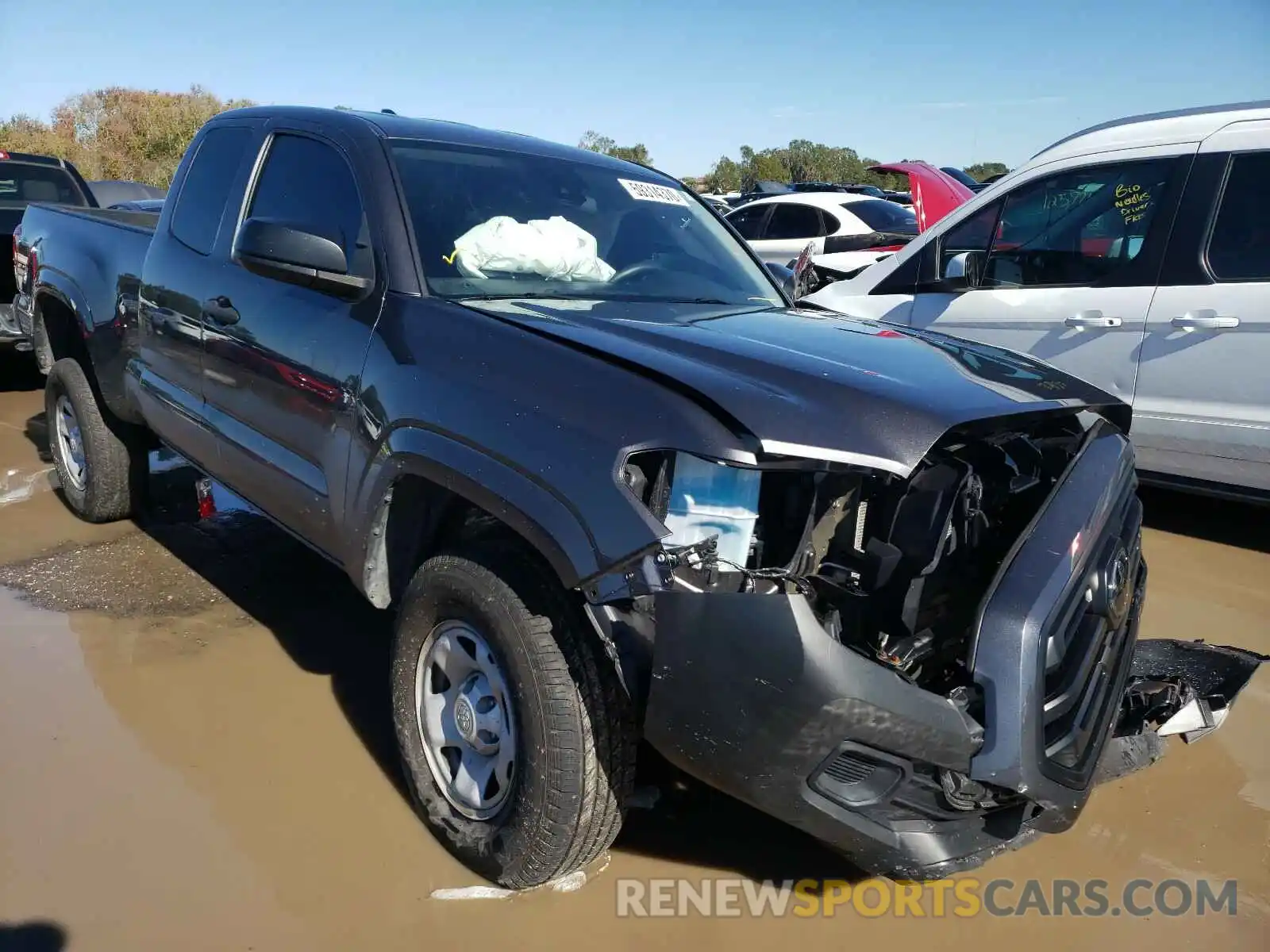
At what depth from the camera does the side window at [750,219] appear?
11938 mm

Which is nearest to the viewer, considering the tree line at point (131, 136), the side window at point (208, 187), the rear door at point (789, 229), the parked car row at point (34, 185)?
the side window at point (208, 187)

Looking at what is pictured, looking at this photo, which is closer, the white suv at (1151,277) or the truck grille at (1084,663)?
the truck grille at (1084,663)

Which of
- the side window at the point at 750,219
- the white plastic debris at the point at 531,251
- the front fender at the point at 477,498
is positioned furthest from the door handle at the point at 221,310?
the side window at the point at 750,219

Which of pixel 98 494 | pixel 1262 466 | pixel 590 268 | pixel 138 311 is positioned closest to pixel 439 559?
pixel 590 268

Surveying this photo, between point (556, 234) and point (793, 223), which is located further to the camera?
point (793, 223)

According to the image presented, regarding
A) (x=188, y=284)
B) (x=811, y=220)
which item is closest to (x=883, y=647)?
(x=188, y=284)

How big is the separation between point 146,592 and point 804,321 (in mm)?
3032

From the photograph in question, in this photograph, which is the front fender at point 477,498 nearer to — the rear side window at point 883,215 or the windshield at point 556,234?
the windshield at point 556,234

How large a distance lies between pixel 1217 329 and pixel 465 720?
157 inches

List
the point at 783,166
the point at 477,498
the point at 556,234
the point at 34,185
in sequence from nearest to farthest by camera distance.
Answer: the point at 477,498 < the point at 556,234 < the point at 34,185 < the point at 783,166

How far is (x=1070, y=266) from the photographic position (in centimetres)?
523

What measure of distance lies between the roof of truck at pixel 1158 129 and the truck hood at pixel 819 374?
2.75 m

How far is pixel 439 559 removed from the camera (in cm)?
246

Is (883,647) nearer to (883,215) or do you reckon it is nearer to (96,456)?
(96,456)
